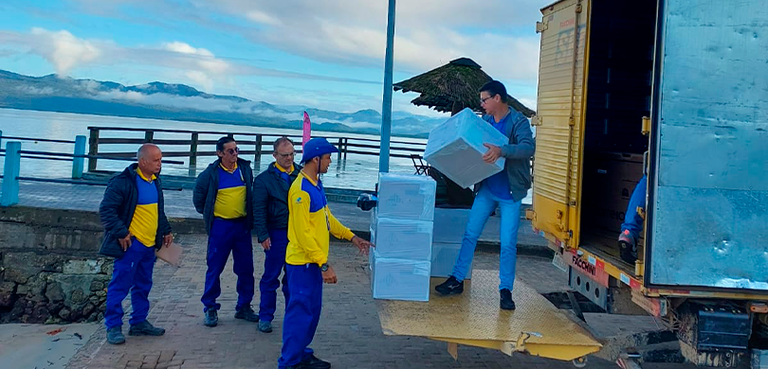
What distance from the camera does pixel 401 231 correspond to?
502cm

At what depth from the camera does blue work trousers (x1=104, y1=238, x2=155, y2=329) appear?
594cm

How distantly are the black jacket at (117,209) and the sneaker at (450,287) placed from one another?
283 cm

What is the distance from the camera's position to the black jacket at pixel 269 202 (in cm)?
608

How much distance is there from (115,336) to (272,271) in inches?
60.0

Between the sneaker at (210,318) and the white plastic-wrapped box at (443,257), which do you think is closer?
the white plastic-wrapped box at (443,257)

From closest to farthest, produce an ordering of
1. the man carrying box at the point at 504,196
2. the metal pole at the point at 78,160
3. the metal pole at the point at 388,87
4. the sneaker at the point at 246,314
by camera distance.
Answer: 1. the man carrying box at the point at 504,196
2. the sneaker at the point at 246,314
3. the metal pole at the point at 388,87
4. the metal pole at the point at 78,160

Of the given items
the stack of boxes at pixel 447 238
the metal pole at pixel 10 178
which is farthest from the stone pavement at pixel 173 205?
the stack of boxes at pixel 447 238

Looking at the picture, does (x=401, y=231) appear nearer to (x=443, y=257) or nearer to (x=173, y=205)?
(x=443, y=257)

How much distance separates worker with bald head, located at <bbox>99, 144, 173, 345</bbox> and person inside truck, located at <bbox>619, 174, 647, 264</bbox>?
4.12 metres

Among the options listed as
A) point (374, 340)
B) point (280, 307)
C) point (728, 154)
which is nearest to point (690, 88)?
point (728, 154)

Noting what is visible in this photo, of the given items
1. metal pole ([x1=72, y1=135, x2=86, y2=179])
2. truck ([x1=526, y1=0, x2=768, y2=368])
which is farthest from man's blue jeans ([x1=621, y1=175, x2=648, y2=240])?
metal pole ([x1=72, y1=135, x2=86, y2=179])

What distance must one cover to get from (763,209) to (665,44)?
3.84 feet

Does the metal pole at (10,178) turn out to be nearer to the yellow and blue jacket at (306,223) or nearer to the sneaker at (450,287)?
the yellow and blue jacket at (306,223)

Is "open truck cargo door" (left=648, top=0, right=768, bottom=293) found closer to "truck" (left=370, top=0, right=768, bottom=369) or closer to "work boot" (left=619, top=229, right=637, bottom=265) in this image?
"truck" (left=370, top=0, right=768, bottom=369)
